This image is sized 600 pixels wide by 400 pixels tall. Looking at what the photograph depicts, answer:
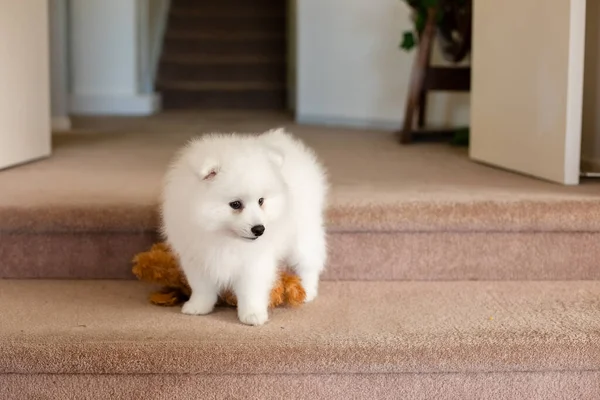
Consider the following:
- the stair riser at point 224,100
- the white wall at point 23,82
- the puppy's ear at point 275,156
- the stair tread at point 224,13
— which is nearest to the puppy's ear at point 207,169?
the puppy's ear at point 275,156

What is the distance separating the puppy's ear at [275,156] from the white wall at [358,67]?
87.8 inches

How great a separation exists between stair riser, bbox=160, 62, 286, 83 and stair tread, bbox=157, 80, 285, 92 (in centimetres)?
7

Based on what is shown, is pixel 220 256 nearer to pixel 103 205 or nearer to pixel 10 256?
pixel 103 205

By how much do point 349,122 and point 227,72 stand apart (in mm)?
1919

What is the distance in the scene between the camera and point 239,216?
1.31m

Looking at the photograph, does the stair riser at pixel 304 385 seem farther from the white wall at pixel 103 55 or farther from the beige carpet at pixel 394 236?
the white wall at pixel 103 55

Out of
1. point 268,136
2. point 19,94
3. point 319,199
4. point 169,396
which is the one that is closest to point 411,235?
point 319,199

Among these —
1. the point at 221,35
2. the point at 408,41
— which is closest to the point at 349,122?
the point at 408,41

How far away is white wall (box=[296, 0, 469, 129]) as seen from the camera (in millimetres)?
3652

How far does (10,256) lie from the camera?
1.71 meters

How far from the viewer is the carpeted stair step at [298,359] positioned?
1.30 meters

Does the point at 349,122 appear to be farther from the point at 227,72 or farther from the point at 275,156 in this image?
the point at 275,156

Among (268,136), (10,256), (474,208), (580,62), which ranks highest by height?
(580,62)

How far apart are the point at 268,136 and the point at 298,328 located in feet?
1.30
